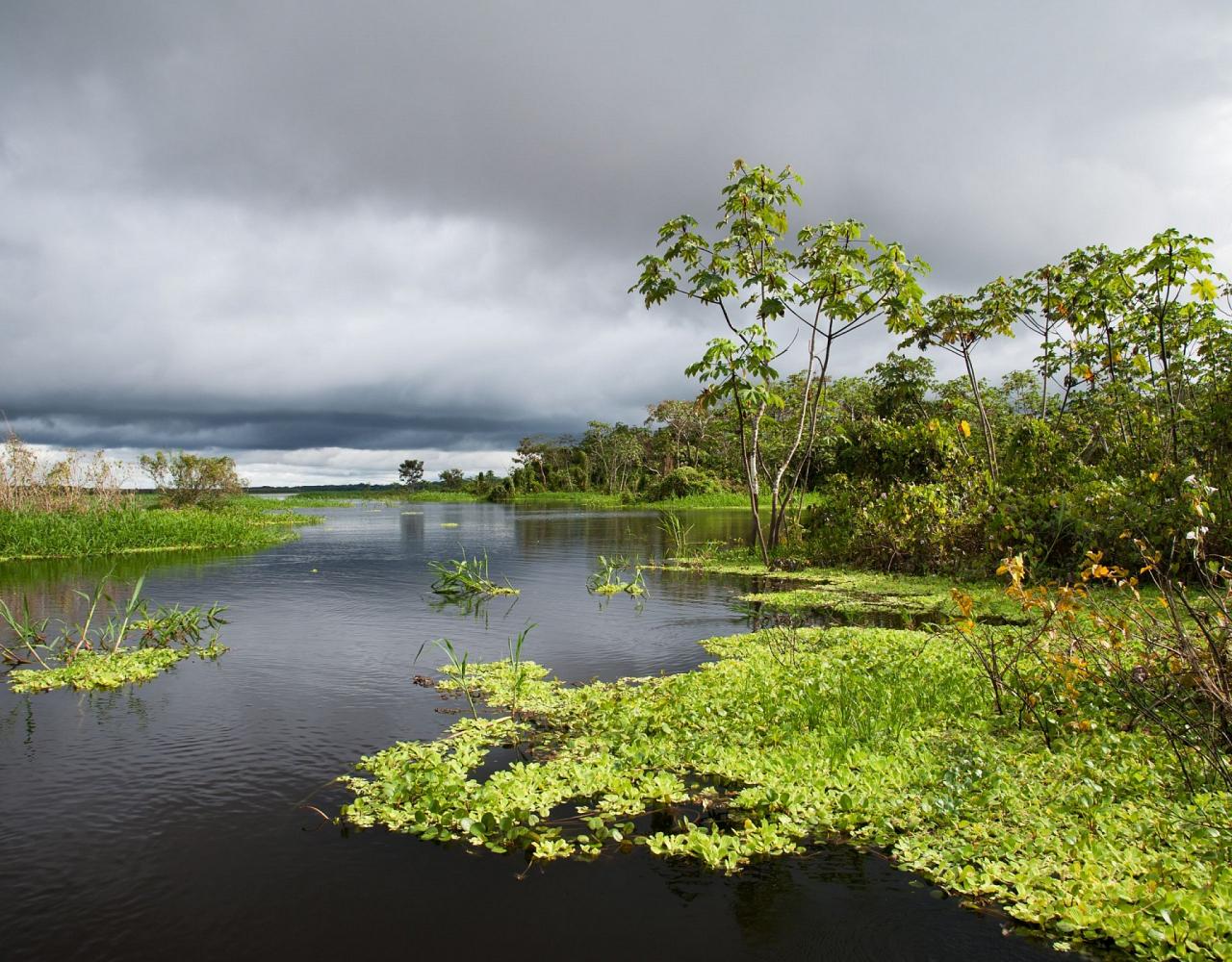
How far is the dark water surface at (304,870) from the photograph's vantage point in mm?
4195

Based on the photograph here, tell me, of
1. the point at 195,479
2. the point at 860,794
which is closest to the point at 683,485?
Result: the point at 195,479

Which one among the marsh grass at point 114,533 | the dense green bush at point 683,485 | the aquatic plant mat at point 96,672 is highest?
the dense green bush at point 683,485

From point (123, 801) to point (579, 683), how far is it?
479cm

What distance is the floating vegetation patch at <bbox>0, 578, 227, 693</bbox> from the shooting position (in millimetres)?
9344

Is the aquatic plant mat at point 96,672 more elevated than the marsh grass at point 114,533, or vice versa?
the marsh grass at point 114,533

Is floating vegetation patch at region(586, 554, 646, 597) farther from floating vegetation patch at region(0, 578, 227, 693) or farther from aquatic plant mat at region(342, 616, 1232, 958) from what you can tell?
aquatic plant mat at region(342, 616, 1232, 958)

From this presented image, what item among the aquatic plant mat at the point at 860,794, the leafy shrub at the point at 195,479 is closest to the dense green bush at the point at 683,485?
the leafy shrub at the point at 195,479

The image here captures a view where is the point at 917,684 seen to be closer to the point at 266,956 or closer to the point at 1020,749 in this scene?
the point at 1020,749

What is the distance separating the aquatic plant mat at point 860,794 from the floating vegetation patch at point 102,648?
5233 mm

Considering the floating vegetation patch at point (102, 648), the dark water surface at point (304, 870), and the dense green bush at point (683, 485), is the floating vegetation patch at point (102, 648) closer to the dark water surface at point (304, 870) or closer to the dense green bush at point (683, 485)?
the dark water surface at point (304, 870)

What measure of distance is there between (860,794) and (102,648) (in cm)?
1054

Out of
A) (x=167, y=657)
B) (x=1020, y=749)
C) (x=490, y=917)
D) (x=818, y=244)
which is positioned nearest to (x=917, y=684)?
(x=1020, y=749)

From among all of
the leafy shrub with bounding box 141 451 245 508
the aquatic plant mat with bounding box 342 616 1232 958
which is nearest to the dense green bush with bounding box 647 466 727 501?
the leafy shrub with bounding box 141 451 245 508

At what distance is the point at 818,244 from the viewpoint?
17.0 metres
